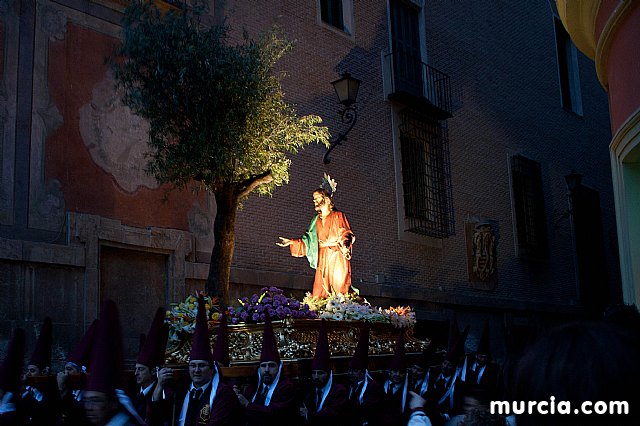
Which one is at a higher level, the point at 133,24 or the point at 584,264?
the point at 133,24

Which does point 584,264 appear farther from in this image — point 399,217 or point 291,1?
point 291,1

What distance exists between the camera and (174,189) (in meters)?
13.3

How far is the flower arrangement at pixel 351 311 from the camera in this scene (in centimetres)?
1041

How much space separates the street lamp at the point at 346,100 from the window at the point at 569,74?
450 inches

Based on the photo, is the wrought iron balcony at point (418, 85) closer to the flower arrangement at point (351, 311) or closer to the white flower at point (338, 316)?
the flower arrangement at point (351, 311)

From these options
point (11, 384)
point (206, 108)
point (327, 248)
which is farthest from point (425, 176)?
point (11, 384)

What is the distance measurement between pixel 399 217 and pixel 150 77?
830cm

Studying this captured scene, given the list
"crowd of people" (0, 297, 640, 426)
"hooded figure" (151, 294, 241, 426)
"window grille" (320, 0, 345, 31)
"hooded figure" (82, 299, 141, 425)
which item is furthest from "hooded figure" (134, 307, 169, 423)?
"window grille" (320, 0, 345, 31)

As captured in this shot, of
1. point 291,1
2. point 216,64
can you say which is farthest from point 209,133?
point 291,1

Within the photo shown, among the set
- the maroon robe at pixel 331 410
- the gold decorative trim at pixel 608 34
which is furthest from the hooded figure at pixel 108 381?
the gold decorative trim at pixel 608 34

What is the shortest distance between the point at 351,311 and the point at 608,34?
4645mm

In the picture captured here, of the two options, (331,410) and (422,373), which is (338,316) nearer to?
(422,373)

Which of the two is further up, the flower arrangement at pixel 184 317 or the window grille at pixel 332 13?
the window grille at pixel 332 13

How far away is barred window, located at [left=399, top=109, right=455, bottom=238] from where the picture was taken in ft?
62.0
